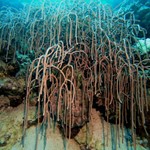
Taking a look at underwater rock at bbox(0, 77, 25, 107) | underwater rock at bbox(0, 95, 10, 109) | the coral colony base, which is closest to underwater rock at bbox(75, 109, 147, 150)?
the coral colony base

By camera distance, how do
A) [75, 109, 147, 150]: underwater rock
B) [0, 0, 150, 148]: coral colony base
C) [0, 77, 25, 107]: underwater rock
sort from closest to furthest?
[0, 0, 150, 148]: coral colony base < [75, 109, 147, 150]: underwater rock < [0, 77, 25, 107]: underwater rock

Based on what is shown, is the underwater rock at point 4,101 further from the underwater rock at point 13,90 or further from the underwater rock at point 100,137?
the underwater rock at point 100,137

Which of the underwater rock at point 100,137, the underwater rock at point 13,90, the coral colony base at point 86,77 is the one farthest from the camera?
the underwater rock at point 13,90

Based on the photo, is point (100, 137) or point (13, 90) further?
point (13, 90)

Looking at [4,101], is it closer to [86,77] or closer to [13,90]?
[13,90]

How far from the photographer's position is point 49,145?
288cm

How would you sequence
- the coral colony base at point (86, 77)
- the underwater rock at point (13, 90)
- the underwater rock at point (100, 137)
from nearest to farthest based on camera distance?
the coral colony base at point (86, 77), the underwater rock at point (100, 137), the underwater rock at point (13, 90)

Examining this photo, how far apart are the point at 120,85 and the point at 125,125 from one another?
97 cm

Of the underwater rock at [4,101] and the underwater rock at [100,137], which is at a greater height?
the underwater rock at [4,101]

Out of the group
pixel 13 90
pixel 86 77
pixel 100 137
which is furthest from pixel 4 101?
pixel 100 137

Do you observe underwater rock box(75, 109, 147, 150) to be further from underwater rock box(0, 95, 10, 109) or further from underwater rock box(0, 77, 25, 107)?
underwater rock box(0, 95, 10, 109)

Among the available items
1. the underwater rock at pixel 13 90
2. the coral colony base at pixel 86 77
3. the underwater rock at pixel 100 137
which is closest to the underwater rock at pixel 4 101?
the underwater rock at pixel 13 90

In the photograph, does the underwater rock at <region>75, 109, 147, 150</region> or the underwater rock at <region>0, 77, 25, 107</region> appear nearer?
the underwater rock at <region>75, 109, 147, 150</region>

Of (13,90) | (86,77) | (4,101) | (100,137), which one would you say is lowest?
(100,137)
